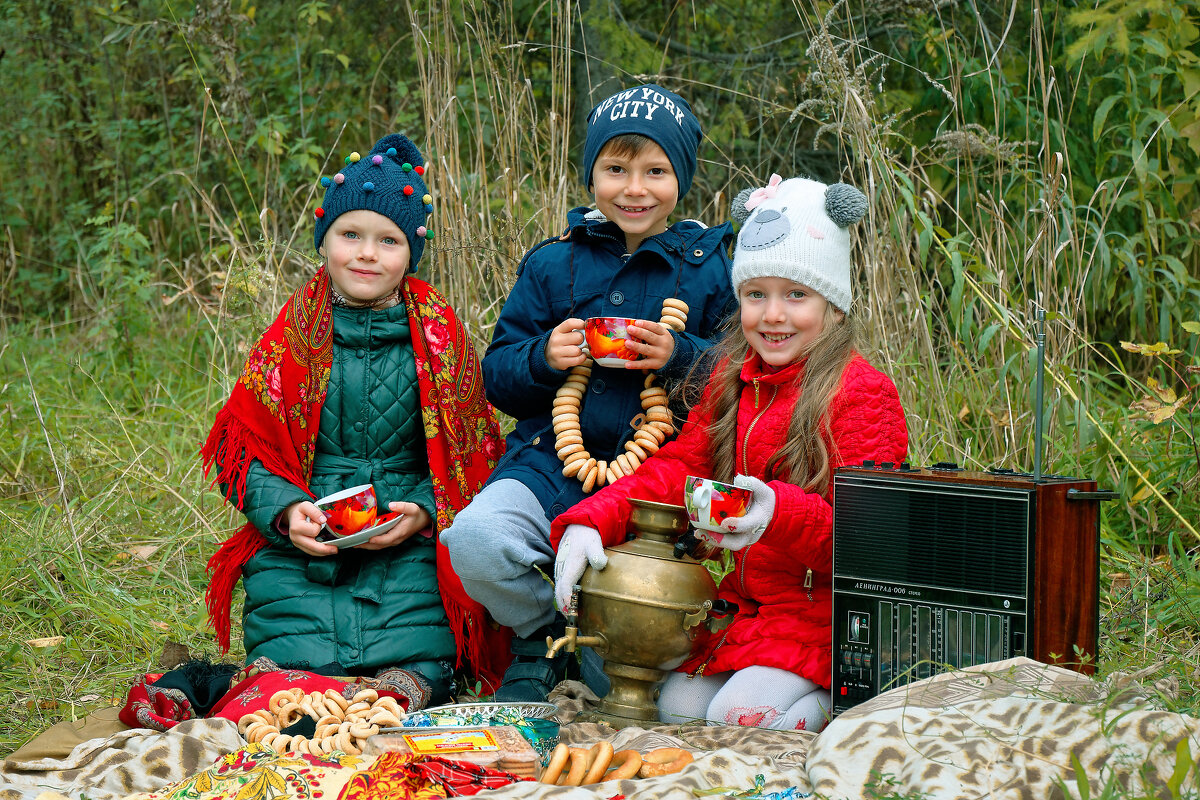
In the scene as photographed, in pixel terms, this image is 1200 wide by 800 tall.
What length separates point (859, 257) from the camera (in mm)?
4031

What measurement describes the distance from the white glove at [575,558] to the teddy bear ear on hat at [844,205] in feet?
2.98

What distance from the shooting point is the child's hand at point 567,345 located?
2.76 m

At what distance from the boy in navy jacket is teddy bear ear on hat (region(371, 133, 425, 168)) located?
0.41 m

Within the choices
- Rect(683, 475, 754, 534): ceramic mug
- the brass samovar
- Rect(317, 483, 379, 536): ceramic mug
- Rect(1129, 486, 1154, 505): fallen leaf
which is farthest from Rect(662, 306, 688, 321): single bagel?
Rect(1129, 486, 1154, 505): fallen leaf

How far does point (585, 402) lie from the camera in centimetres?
289

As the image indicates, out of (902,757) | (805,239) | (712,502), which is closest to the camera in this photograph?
(902,757)

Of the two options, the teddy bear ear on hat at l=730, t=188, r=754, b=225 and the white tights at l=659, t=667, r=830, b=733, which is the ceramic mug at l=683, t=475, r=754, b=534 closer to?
the white tights at l=659, t=667, r=830, b=733

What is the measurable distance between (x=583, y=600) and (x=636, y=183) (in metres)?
1.04

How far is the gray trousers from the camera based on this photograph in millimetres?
2635

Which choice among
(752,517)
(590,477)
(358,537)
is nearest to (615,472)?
(590,477)

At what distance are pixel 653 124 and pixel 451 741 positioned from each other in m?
1.54

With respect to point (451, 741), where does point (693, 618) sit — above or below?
above

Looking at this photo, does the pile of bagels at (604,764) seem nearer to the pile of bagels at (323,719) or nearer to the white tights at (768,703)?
the white tights at (768,703)

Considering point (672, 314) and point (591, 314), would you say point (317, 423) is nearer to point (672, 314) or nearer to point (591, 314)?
point (591, 314)
